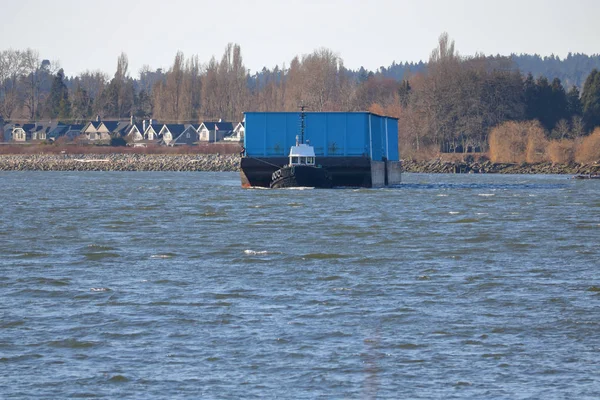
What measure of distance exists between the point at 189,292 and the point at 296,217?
16841 mm

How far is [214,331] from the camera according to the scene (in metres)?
13.1

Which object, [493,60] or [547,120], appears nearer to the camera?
[547,120]

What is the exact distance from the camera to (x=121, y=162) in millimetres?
110812

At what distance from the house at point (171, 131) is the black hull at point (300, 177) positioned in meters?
87.7

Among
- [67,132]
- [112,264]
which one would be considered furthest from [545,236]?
[67,132]

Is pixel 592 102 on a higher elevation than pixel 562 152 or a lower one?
higher

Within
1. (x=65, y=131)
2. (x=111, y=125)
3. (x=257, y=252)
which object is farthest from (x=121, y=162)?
(x=257, y=252)

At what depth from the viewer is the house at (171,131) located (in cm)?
13825

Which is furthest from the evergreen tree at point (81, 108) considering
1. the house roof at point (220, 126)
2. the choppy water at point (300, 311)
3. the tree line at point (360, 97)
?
the choppy water at point (300, 311)

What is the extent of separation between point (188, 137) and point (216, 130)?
4889 millimetres

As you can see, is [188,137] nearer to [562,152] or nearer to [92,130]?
[92,130]

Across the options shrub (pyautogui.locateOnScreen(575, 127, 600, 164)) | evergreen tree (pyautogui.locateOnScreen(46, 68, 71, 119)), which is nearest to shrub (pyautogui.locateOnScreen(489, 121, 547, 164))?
shrub (pyautogui.locateOnScreen(575, 127, 600, 164))

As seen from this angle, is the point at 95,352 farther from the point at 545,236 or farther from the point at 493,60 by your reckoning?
the point at 493,60

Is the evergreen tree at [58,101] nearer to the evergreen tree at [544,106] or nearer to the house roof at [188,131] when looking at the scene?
the house roof at [188,131]
